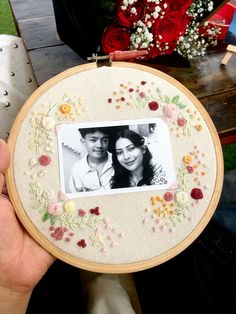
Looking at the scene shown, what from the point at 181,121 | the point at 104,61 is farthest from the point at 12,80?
the point at 181,121

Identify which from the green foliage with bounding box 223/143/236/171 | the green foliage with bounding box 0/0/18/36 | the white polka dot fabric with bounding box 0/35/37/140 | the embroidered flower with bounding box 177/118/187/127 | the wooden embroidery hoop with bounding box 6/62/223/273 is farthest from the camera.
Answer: the green foliage with bounding box 0/0/18/36

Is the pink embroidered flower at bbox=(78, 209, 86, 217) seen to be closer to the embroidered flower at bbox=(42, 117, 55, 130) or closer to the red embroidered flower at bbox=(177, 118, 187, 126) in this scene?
the embroidered flower at bbox=(42, 117, 55, 130)

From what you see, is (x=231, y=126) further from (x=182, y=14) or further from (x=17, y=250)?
(x=17, y=250)

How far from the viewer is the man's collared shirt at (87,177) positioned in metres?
0.82

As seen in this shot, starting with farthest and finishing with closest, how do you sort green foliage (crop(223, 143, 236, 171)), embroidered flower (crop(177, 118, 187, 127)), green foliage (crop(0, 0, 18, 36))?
green foliage (crop(0, 0, 18, 36)), green foliage (crop(223, 143, 236, 171)), embroidered flower (crop(177, 118, 187, 127))

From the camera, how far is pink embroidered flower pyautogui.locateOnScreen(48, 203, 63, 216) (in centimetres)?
79

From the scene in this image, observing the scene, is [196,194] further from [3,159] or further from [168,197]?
[3,159]

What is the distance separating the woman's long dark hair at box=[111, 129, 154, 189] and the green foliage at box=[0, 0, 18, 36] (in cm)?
137

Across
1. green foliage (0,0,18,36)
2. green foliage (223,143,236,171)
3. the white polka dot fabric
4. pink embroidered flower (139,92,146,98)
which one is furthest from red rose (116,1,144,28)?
green foliage (0,0,18,36)

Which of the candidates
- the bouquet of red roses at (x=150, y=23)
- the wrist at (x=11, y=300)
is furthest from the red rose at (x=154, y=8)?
the wrist at (x=11, y=300)

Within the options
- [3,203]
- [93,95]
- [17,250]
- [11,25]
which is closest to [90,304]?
[17,250]

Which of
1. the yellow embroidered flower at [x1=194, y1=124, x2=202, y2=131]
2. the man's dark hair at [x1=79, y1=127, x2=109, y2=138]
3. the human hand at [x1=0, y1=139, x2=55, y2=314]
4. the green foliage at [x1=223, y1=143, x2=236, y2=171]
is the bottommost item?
the green foliage at [x1=223, y1=143, x2=236, y2=171]

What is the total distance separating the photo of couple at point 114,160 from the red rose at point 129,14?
26 cm

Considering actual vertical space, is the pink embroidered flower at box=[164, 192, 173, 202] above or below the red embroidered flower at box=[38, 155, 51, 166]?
below
